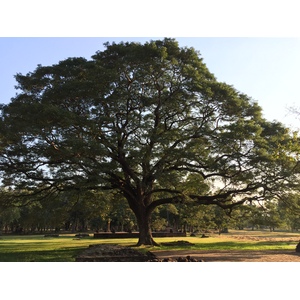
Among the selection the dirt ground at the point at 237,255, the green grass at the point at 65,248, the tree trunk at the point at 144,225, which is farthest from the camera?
the tree trunk at the point at 144,225

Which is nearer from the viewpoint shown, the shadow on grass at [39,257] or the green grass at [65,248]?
the shadow on grass at [39,257]

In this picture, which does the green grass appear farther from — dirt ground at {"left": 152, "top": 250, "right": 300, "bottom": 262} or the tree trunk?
dirt ground at {"left": 152, "top": 250, "right": 300, "bottom": 262}

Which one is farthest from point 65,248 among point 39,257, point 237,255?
point 237,255

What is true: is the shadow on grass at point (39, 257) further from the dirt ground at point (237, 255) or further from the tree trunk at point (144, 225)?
the tree trunk at point (144, 225)

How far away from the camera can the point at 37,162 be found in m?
18.3

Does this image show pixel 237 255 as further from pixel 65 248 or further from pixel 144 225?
pixel 65 248

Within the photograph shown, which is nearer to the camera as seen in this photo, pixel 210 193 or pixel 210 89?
pixel 210 89

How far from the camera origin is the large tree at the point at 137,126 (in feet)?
53.2

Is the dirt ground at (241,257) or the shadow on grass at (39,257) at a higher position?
the shadow on grass at (39,257)

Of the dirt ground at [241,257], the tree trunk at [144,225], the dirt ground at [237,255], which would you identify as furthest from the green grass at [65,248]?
the dirt ground at [241,257]

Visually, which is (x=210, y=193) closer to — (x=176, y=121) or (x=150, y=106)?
(x=176, y=121)

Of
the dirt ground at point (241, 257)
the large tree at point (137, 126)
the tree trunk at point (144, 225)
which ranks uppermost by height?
the large tree at point (137, 126)
